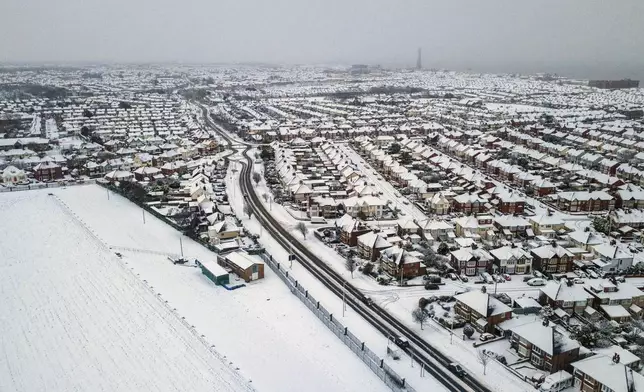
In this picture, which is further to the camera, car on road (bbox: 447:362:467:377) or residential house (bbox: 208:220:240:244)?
residential house (bbox: 208:220:240:244)

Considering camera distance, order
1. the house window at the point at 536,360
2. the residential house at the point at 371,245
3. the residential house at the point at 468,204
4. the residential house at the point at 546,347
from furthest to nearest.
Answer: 1. the residential house at the point at 468,204
2. the residential house at the point at 371,245
3. the house window at the point at 536,360
4. the residential house at the point at 546,347

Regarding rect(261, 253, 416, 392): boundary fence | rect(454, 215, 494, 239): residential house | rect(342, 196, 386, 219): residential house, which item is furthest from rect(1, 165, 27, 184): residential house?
rect(454, 215, 494, 239): residential house

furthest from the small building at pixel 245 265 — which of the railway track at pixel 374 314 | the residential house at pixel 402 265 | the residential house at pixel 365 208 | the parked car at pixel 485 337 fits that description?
the parked car at pixel 485 337

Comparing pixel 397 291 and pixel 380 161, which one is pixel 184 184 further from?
pixel 397 291

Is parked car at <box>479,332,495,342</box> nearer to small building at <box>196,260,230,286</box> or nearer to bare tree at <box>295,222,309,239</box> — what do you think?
small building at <box>196,260,230,286</box>

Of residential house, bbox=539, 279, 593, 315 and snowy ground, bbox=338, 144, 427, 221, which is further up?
snowy ground, bbox=338, 144, 427, 221

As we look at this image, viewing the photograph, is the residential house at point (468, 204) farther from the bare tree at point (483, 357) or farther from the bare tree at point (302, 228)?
the bare tree at point (483, 357)
